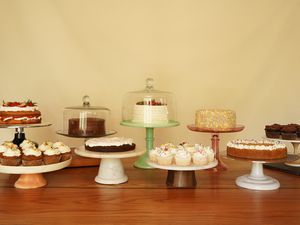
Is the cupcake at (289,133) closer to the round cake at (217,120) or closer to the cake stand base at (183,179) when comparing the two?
the round cake at (217,120)

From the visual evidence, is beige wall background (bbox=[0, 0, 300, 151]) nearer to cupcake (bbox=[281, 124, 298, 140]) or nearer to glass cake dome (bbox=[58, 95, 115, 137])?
glass cake dome (bbox=[58, 95, 115, 137])

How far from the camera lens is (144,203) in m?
1.07

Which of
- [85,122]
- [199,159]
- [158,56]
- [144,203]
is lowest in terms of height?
[144,203]

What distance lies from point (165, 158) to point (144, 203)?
17 cm

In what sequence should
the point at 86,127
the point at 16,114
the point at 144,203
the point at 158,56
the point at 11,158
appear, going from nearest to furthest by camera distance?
1. the point at 144,203
2. the point at 11,158
3. the point at 16,114
4. the point at 86,127
5. the point at 158,56

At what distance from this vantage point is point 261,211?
1016 mm

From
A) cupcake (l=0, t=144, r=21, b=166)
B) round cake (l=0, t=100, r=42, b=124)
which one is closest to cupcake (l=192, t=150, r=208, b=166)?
cupcake (l=0, t=144, r=21, b=166)

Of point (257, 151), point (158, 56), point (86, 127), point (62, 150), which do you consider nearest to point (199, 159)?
point (257, 151)

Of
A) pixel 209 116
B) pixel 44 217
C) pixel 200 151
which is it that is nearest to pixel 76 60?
pixel 209 116

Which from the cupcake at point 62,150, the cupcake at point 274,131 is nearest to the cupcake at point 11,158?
the cupcake at point 62,150

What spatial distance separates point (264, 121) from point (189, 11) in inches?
29.5

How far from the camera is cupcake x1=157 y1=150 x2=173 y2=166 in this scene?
1183mm

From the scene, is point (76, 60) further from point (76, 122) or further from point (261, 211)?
point (261, 211)

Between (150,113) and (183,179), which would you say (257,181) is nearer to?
(183,179)
